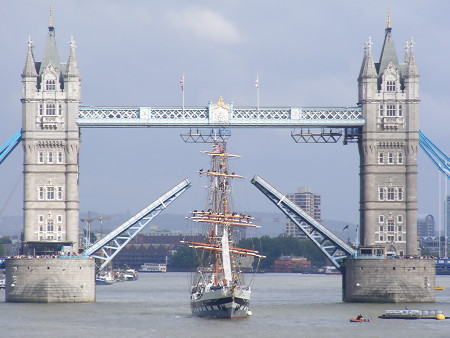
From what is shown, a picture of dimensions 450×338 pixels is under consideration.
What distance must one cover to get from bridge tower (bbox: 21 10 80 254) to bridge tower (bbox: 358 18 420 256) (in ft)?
102

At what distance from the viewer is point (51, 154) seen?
14775cm

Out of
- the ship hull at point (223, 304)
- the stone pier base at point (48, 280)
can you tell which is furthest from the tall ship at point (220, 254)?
the stone pier base at point (48, 280)

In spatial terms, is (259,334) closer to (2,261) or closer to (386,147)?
(386,147)

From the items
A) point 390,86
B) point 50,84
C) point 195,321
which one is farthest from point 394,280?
point 50,84

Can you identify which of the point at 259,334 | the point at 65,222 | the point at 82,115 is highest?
the point at 82,115

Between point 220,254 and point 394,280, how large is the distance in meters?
20.3

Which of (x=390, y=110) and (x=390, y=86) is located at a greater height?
(x=390, y=86)

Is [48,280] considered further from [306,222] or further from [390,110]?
[390,110]

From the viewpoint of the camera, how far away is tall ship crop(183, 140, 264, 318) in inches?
4862

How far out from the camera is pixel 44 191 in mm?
147750

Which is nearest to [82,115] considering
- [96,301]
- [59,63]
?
[59,63]

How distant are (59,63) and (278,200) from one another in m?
28.0

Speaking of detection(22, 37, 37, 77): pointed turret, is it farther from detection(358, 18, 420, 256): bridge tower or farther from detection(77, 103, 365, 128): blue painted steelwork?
detection(358, 18, 420, 256): bridge tower

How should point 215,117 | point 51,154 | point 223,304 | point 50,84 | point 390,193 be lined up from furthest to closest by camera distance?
point 390,193 → point 50,84 → point 51,154 → point 215,117 → point 223,304
